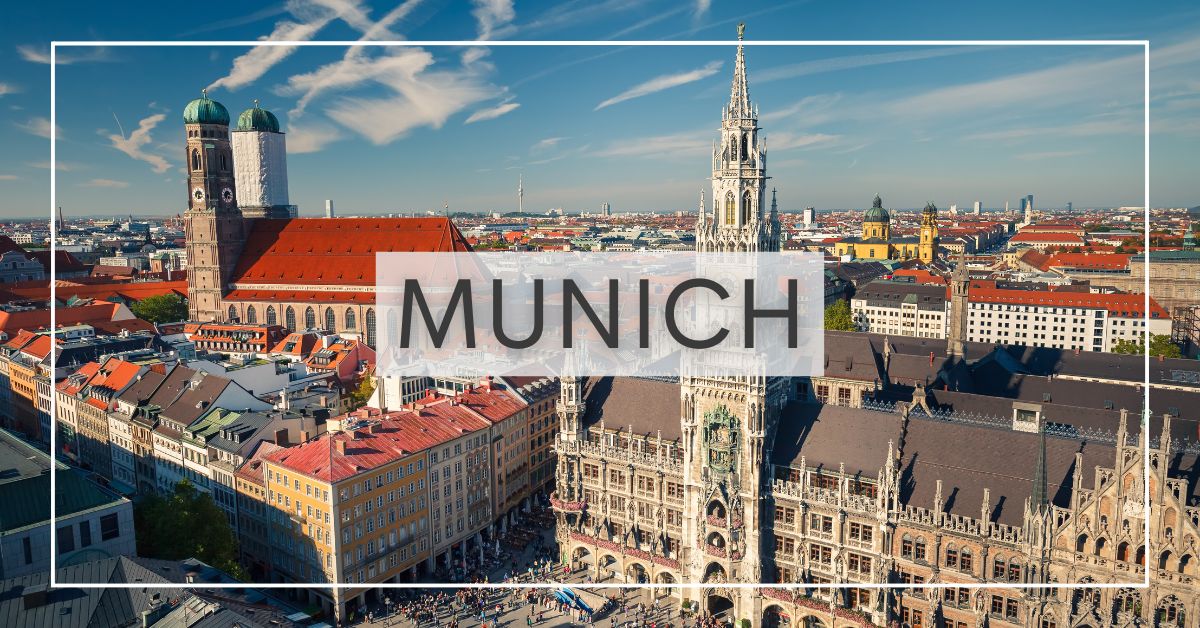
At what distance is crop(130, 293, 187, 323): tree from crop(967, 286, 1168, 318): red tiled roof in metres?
143

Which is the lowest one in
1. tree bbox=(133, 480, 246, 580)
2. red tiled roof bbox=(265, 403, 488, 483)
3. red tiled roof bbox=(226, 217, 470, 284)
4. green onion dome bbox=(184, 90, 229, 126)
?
tree bbox=(133, 480, 246, 580)

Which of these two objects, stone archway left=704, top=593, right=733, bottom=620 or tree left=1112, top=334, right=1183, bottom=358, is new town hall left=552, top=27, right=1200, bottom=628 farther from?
tree left=1112, top=334, right=1183, bottom=358

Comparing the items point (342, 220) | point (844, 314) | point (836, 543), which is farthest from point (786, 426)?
point (342, 220)

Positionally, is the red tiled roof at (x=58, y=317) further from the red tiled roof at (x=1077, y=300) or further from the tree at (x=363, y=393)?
the red tiled roof at (x=1077, y=300)

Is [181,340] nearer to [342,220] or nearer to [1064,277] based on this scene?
[342,220]

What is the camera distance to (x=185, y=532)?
176 feet

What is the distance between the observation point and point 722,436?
51.9 metres

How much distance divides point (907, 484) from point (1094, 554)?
1054 cm

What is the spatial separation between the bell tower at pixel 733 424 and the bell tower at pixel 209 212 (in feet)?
355

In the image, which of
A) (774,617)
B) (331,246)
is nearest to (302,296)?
(331,246)

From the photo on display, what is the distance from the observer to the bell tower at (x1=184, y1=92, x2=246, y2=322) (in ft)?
418

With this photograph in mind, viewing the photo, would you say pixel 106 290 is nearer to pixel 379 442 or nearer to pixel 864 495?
pixel 379 442

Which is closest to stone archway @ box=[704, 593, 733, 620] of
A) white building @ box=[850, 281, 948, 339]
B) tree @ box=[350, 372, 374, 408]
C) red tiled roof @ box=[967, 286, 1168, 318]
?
tree @ box=[350, 372, 374, 408]

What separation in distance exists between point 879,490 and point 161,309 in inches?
5428
